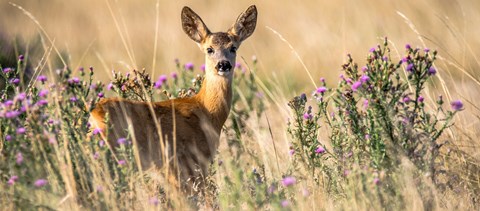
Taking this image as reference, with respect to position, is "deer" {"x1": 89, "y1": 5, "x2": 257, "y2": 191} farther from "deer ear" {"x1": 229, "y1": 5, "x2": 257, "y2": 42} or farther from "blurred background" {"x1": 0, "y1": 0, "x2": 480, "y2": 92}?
"blurred background" {"x1": 0, "y1": 0, "x2": 480, "y2": 92}

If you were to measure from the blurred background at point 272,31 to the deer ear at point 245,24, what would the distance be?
9.78 feet

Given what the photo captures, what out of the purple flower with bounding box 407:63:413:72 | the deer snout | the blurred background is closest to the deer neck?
the deer snout

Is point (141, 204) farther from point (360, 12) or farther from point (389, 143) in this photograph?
point (360, 12)

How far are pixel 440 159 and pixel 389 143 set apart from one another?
4.55 ft

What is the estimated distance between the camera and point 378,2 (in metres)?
15.9

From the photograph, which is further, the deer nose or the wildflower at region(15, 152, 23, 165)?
the deer nose

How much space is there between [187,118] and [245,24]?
1528 mm

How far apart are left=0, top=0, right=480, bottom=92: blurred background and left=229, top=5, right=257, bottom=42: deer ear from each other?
2982 millimetres

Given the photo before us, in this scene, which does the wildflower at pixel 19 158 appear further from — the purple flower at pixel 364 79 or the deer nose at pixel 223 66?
the deer nose at pixel 223 66

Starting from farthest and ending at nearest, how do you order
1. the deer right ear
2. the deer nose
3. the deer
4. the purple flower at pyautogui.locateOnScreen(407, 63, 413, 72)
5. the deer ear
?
the deer ear
the deer right ear
the deer nose
the deer
the purple flower at pyautogui.locateOnScreen(407, 63, 413, 72)

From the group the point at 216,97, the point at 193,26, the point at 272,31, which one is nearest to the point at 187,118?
the point at 216,97

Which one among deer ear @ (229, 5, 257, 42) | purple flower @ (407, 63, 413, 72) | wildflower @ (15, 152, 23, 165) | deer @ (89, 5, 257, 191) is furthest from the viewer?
deer ear @ (229, 5, 257, 42)

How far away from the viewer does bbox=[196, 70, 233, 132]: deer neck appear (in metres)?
7.50

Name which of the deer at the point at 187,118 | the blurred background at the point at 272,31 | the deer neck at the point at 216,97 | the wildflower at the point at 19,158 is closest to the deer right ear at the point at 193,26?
the deer at the point at 187,118
